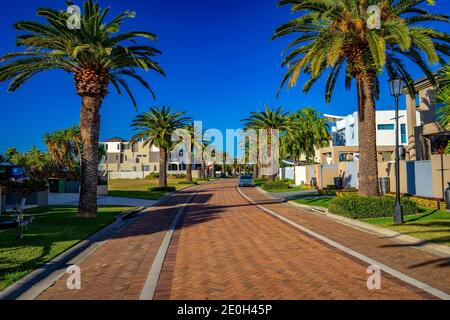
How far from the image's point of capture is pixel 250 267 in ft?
24.8

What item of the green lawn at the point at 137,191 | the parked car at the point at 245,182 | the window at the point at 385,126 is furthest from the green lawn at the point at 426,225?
the window at the point at 385,126

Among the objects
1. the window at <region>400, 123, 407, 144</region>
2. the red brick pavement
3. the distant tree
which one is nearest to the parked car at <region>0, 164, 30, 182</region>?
the distant tree

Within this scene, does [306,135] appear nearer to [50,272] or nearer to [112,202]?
[112,202]

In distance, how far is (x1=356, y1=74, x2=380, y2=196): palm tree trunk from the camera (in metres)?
16.9

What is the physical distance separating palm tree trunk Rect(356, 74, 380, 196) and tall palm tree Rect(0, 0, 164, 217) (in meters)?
10.1

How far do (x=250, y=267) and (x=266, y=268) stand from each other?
0.33 m

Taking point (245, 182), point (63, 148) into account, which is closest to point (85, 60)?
point (245, 182)

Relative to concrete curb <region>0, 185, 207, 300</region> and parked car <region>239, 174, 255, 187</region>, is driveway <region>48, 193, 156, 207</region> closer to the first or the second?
concrete curb <region>0, 185, 207, 300</region>

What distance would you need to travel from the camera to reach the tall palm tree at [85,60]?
52.8 feet

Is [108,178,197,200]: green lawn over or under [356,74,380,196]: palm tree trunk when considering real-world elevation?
under

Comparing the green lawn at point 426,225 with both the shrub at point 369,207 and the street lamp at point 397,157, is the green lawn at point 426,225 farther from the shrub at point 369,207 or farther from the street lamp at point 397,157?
the shrub at point 369,207

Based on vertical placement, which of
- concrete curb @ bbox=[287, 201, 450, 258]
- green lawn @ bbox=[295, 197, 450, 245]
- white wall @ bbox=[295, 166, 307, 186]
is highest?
white wall @ bbox=[295, 166, 307, 186]

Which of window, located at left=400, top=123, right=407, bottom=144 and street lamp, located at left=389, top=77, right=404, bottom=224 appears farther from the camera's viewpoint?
window, located at left=400, top=123, right=407, bottom=144
